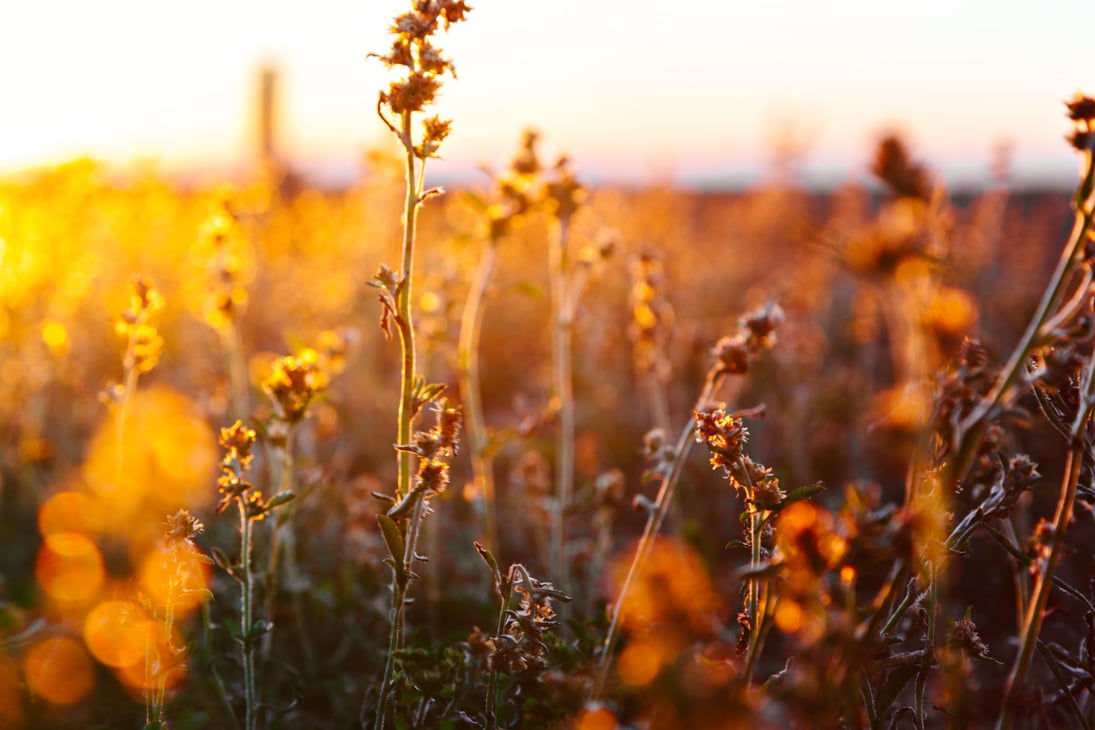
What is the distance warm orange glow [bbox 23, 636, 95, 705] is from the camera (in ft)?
8.37

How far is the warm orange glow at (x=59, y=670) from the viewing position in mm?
2551

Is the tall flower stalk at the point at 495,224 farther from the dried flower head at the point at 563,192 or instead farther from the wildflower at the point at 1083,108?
the wildflower at the point at 1083,108

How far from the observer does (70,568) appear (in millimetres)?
3475

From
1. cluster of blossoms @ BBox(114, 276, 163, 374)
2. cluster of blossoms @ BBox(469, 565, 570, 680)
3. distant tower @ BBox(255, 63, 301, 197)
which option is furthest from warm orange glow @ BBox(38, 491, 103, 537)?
distant tower @ BBox(255, 63, 301, 197)

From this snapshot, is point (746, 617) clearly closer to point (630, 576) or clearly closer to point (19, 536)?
point (630, 576)

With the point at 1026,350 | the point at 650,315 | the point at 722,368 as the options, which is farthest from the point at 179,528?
the point at 650,315

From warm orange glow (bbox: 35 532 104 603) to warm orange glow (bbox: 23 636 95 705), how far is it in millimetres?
418

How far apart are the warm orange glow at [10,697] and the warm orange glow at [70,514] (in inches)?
46.8

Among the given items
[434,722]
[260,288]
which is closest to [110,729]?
[434,722]

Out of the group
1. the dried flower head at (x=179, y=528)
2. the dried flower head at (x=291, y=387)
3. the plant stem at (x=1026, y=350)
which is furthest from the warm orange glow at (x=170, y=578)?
the plant stem at (x=1026, y=350)

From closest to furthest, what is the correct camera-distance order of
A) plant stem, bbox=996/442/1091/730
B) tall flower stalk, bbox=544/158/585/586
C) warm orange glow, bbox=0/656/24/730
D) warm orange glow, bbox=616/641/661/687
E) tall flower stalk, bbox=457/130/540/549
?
warm orange glow, bbox=616/641/661/687
plant stem, bbox=996/442/1091/730
warm orange glow, bbox=0/656/24/730
tall flower stalk, bbox=457/130/540/549
tall flower stalk, bbox=544/158/585/586

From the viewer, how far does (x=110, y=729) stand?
95.3 inches

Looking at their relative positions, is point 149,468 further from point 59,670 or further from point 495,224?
point 495,224

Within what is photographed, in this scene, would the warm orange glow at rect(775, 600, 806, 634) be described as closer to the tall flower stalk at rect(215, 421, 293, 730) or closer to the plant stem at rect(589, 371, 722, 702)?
the plant stem at rect(589, 371, 722, 702)
